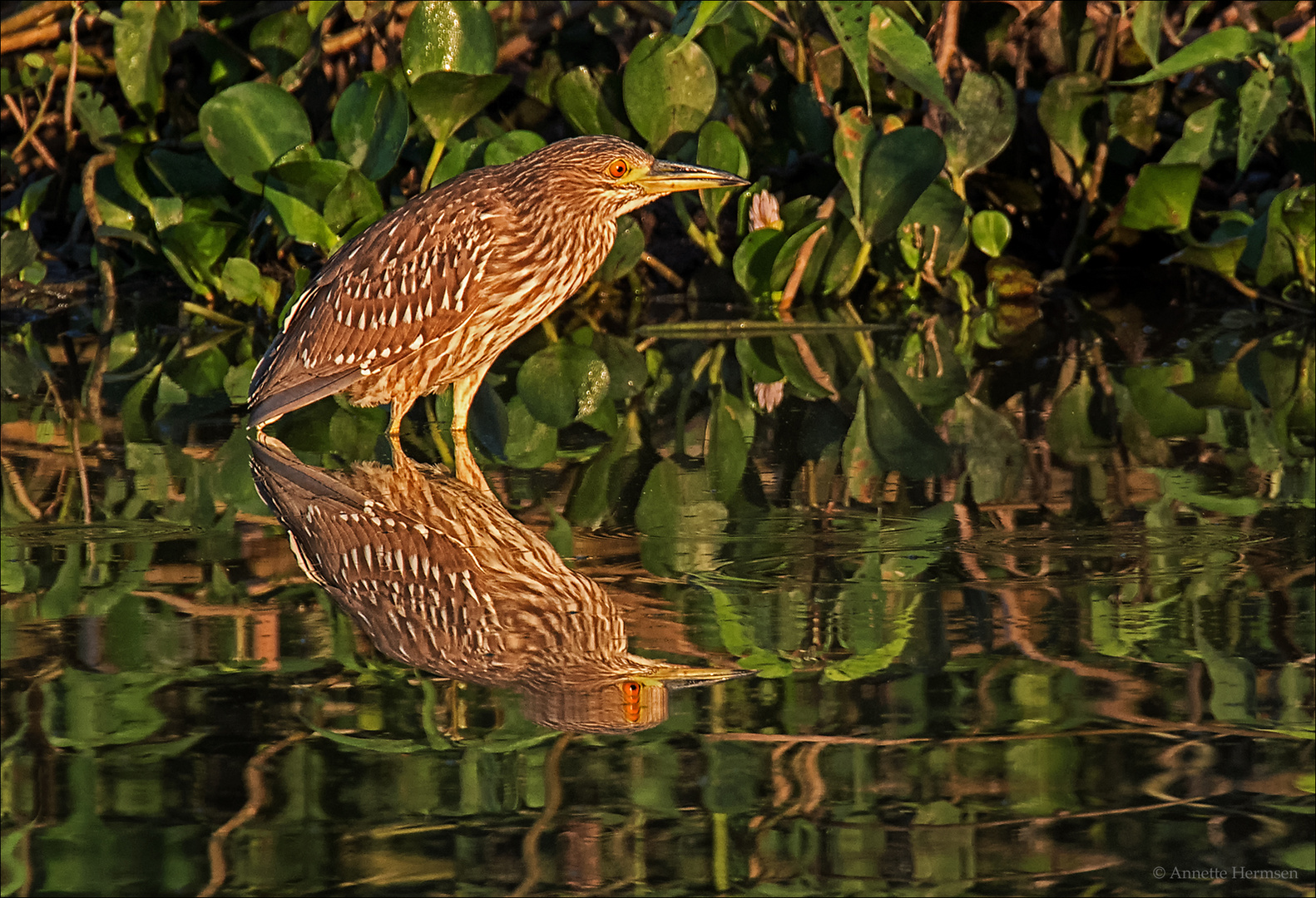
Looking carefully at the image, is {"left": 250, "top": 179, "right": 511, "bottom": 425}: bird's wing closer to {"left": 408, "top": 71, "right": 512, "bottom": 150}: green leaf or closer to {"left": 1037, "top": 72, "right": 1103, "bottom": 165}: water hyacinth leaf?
{"left": 408, "top": 71, "right": 512, "bottom": 150}: green leaf

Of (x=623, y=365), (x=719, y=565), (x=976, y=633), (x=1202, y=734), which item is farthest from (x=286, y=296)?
(x=1202, y=734)

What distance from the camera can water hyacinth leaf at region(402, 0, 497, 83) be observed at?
7.84m

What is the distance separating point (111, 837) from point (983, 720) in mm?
1439

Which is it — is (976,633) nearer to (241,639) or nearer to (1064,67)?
(241,639)

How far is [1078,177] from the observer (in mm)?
8867

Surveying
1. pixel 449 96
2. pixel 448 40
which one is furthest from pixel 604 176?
pixel 448 40

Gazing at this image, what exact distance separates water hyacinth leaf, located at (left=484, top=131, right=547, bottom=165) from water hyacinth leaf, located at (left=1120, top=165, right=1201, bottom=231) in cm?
277

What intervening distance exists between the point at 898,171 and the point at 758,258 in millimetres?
867

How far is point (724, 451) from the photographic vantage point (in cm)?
552

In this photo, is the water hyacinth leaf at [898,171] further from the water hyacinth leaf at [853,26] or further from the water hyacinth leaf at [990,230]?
the water hyacinth leaf at [990,230]

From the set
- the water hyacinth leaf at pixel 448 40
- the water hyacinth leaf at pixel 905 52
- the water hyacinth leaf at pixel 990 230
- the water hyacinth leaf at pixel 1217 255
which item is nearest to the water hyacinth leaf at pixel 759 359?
the water hyacinth leaf at pixel 905 52

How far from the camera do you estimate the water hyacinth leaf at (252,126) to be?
7.70 m

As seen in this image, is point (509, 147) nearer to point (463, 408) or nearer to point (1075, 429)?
point (463, 408)

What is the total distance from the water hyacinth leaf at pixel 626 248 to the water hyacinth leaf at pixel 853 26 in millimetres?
1422
